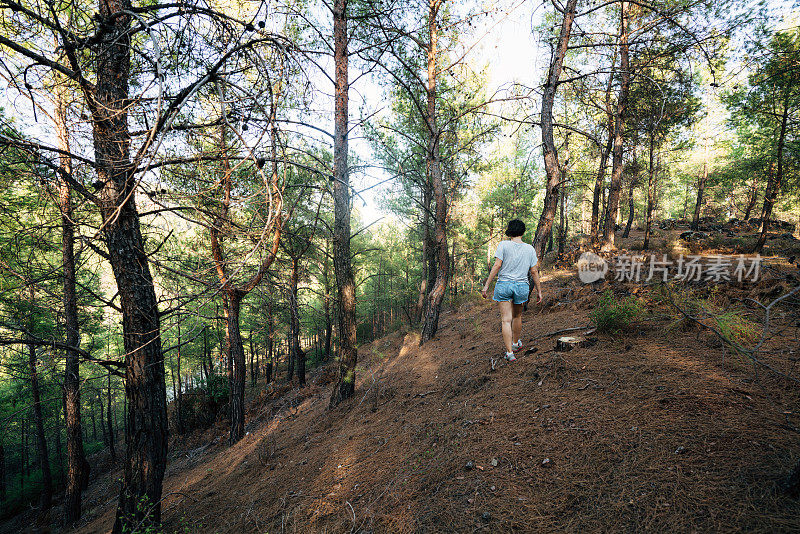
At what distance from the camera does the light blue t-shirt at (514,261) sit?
14.3 feet

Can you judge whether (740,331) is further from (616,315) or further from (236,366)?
(236,366)

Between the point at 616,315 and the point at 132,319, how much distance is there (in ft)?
21.6

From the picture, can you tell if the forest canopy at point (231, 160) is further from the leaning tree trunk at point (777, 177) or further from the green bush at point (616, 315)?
the green bush at point (616, 315)

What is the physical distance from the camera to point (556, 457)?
8.29ft

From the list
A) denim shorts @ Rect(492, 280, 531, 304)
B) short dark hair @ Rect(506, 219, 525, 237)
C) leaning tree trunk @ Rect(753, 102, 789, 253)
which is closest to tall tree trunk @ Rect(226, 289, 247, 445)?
denim shorts @ Rect(492, 280, 531, 304)

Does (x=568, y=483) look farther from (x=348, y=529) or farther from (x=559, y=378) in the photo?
(x=348, y=529)

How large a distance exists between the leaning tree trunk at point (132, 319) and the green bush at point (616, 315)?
237 inches

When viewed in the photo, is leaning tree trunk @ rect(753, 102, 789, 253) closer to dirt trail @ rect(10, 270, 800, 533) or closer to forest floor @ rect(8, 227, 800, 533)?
forest floor @ rect(8, 227, 800, 533)

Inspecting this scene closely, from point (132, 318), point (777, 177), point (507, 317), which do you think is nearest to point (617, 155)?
point (777, 177)

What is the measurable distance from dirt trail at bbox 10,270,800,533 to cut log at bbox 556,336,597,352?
15 centimetres

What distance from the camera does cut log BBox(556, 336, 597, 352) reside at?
14.3 feet

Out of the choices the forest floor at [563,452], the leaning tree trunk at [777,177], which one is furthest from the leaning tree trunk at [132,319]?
the leaning tree trunk at [777,177]

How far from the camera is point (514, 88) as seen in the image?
6.45 meters

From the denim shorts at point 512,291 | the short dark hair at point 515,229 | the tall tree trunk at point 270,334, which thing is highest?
the short dark hair at point 515,229
